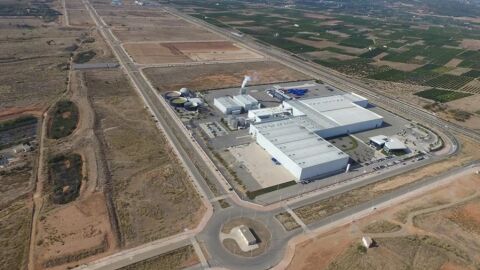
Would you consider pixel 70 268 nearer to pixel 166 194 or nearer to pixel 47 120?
pixel 166 194

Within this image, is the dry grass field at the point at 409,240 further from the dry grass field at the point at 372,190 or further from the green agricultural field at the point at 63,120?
the green agricultural field at the point at 63,120

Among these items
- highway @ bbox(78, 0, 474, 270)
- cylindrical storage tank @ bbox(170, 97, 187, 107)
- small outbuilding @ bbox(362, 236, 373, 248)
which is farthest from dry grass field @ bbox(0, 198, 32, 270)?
→ cylindrical storage tank @ bbox(170, 97, 187, 107)

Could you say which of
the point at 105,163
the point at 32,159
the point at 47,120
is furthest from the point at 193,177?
the point at 47,120

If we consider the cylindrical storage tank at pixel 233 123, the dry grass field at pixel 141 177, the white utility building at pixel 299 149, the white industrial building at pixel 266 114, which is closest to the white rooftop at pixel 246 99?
the white industrial building at pixel 266 114

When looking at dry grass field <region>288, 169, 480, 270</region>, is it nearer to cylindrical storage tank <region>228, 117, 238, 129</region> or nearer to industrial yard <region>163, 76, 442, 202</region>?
industrial yard <region>163, 76, 442, 202</region>

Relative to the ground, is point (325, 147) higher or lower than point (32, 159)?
Answer: higher

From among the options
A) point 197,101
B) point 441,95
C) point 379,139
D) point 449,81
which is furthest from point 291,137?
point 449,81
